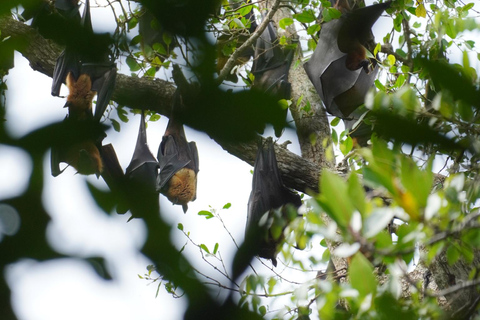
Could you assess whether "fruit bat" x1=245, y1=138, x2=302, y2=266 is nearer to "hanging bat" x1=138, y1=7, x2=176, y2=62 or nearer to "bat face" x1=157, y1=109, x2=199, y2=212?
"bat face" x1=157, y1=109, x2=199, y2=212

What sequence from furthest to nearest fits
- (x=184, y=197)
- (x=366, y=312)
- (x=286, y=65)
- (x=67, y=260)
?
(x=184, y=197) < (x=286, y=65) < (x=366, y=312) < (x=67, y=260)

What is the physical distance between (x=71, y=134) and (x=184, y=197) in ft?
18.5

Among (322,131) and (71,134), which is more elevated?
(322,131)

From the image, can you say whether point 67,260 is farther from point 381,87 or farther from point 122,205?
point 381,87

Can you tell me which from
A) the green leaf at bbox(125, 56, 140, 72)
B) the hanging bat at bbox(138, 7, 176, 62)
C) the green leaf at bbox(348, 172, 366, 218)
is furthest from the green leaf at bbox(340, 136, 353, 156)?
the green leaf at bbox(348, 172, 366, 218)

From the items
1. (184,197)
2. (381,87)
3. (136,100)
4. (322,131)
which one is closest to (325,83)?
(322,131)

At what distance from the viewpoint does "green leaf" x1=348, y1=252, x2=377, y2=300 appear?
1.77 ft

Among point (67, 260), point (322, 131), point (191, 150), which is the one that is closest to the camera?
point (67, 260)

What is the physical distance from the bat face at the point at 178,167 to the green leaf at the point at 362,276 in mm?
4156

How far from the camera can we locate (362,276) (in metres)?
0.56

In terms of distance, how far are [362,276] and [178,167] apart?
4777mm

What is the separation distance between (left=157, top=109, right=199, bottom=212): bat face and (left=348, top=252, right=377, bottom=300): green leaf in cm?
416

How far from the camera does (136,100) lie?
38 cm

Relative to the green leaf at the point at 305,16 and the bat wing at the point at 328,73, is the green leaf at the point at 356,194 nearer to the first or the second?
the green leaf at the point at 305,16
